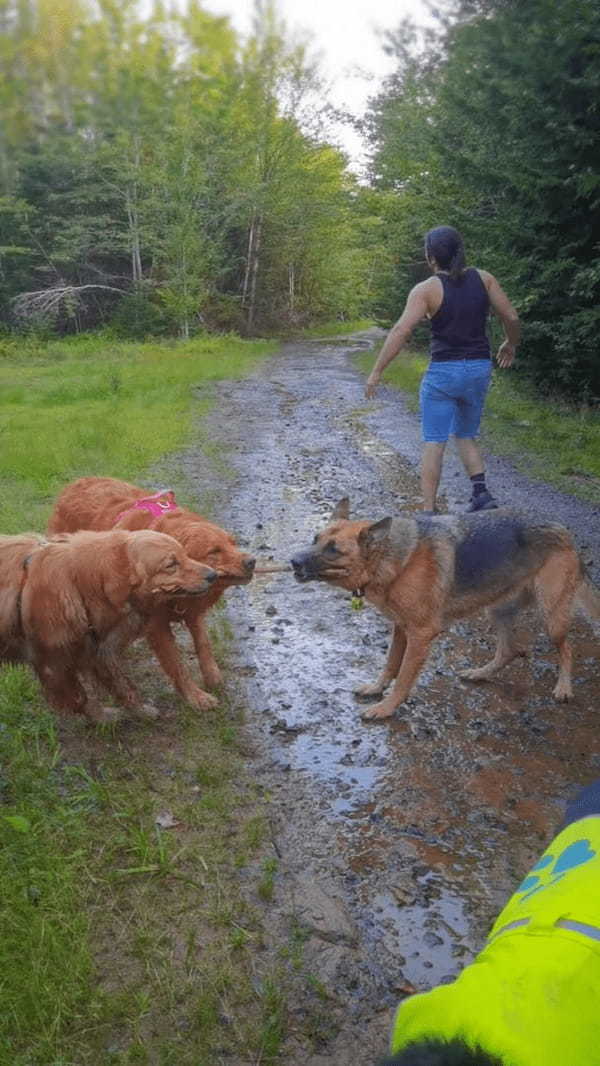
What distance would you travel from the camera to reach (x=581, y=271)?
10.0 metres

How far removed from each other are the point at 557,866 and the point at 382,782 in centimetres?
213

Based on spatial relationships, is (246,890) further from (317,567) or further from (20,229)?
(20,229)

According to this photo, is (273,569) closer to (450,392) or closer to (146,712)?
(146,712)

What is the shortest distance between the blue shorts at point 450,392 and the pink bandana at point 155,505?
283 centimetres

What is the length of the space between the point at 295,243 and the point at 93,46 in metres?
18.8

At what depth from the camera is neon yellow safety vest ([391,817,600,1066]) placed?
1.41 metres

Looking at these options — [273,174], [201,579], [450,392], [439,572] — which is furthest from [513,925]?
[273,174]

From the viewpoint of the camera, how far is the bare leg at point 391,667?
15.9ft

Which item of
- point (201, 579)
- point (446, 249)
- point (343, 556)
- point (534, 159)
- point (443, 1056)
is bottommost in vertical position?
point (201, 579)

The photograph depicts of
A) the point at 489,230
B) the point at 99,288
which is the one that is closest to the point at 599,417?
the point at 489,230

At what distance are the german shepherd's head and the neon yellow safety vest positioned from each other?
2.73 m

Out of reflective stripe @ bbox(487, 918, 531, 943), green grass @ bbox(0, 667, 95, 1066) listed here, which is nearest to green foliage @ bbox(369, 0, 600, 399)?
green grass @ bbox(0, 667, 95, 1066)

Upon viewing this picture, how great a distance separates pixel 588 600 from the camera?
15.6 ft

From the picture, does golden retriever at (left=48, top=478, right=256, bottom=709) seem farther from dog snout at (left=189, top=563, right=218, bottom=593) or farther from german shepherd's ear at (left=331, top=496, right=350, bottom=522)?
german shepherd's ear at (left=331, top=496, right=350, bottom=522)
